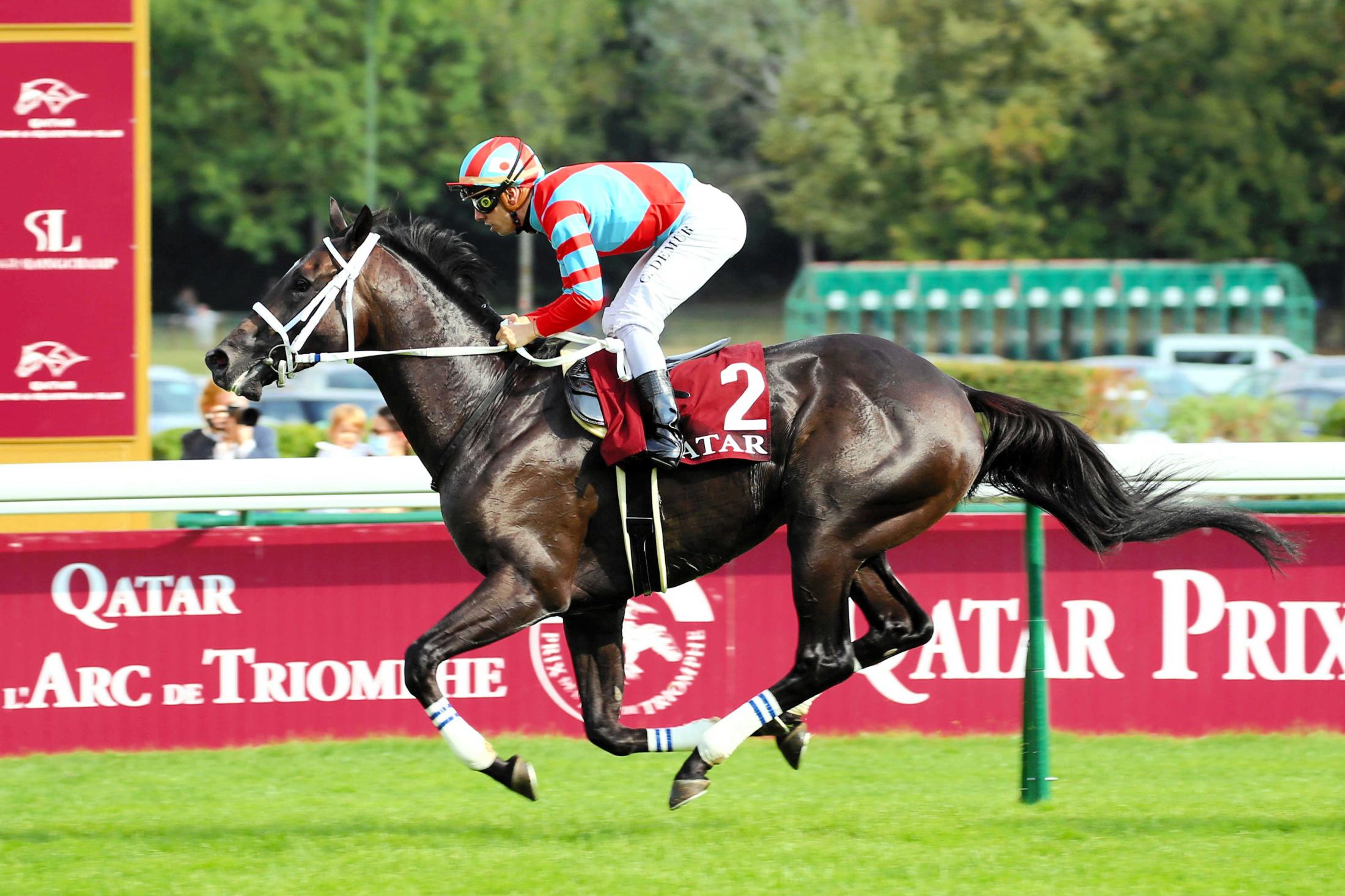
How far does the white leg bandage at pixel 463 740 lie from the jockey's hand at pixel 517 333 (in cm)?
100

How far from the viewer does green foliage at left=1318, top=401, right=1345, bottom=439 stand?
1125 cm

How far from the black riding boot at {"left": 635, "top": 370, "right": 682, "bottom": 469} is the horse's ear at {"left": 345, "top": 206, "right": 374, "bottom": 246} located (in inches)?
35.6

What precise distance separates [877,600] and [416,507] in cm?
194

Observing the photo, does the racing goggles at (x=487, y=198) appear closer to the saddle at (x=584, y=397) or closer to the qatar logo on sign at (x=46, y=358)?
the saddle at (x=584, y=397)

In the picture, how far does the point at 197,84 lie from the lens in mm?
32500

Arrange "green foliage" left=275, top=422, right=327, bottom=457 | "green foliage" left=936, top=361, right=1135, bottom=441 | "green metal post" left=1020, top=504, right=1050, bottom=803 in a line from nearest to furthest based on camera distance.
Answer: "green metal post" left=1020, top=504, right=1050, bottom=803
"green foliage" left=275, top=422, right=327, bottom=457
"green foliage" left=936, top=361, right=1135, bottom=441

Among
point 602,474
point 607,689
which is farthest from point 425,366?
point 607,689

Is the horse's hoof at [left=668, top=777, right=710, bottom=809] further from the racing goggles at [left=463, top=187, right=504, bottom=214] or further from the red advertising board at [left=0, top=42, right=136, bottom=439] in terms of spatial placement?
the red advertising board at [left=0, top=42, right=136, bottom=439]

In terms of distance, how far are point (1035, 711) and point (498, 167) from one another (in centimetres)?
226

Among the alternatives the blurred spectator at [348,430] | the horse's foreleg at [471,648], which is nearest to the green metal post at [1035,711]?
the horse's foreleg at [471,648]

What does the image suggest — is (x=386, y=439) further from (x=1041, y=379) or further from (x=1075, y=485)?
(x=1041, y=379)

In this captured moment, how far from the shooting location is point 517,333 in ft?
15.4

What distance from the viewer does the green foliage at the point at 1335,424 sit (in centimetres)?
1125

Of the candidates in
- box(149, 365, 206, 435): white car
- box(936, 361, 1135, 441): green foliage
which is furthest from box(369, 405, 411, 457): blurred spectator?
box(149, 365, 206, 435): white car
